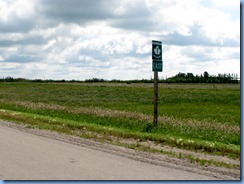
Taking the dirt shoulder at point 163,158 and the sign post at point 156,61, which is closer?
the dirt shoulder at point 163,158

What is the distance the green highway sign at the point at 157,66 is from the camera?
1625 cm

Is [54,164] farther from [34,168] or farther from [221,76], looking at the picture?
[221,76]

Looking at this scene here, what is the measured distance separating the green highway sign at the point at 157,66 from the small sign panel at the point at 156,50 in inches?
6.7

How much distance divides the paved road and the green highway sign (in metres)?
5.78

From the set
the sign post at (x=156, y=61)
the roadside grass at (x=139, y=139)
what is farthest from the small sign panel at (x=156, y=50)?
the roadside grass at (x=139, y=139)

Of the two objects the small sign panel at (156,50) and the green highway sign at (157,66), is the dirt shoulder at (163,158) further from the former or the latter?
the small sign panel at (156,50)

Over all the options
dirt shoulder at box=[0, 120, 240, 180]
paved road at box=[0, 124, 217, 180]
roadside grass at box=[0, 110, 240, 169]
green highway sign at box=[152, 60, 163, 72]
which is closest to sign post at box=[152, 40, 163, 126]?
green highway sign at box=[152, 60, 163, 72]

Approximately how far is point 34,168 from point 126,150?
2.94 meters

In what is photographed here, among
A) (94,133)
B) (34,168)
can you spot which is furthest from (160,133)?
(34,168)

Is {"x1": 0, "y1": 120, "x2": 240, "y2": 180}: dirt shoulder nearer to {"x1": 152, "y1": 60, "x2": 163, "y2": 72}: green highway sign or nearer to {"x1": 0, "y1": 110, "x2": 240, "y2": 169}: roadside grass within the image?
{"x1": 0, "y1": 110, "x2": 240, "y2": 169}: roadside grass

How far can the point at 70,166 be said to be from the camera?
9016 mm

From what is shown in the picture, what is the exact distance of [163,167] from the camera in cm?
877

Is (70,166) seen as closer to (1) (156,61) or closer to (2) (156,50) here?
(1) (156,61)

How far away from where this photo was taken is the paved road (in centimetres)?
804
